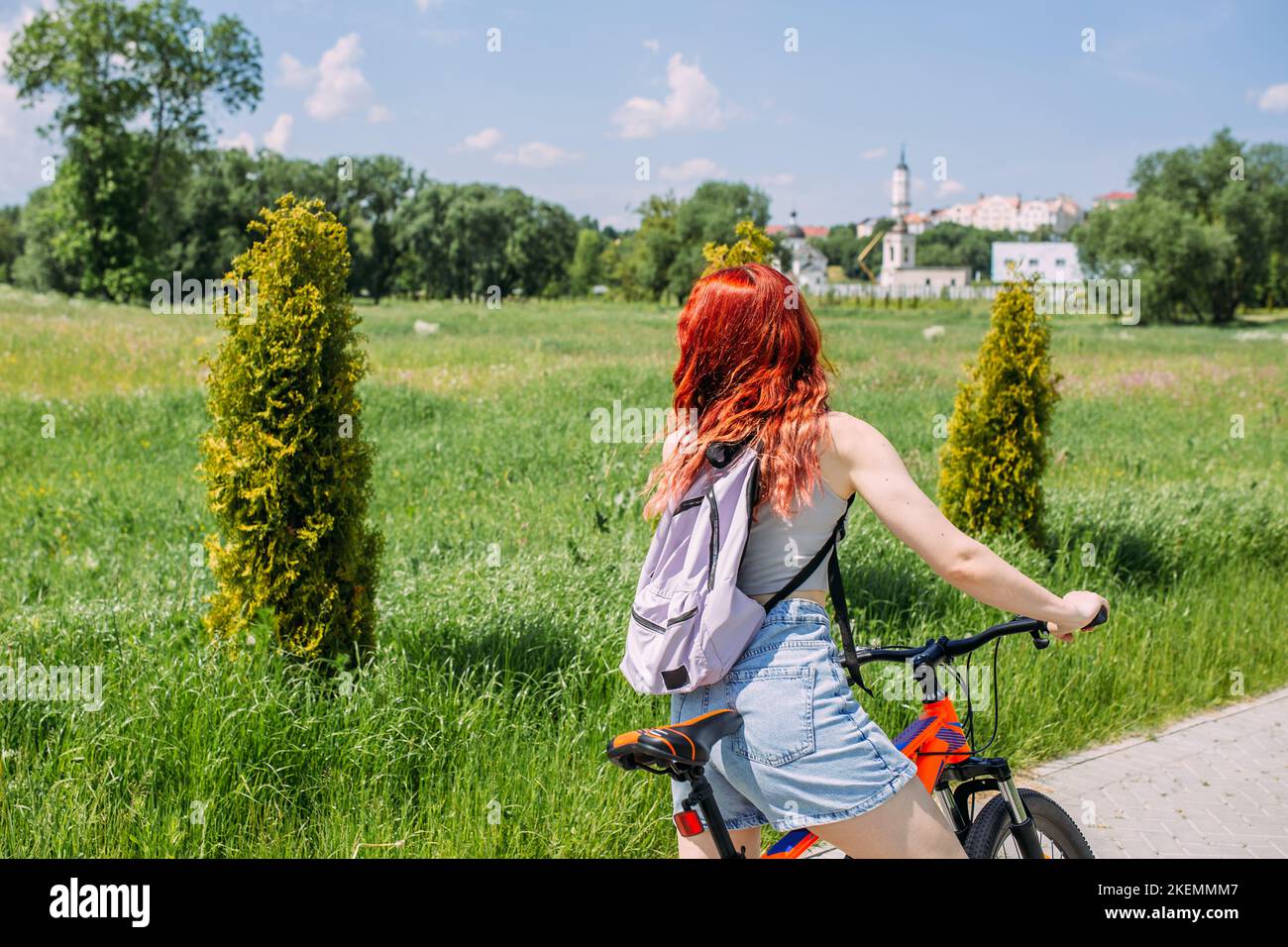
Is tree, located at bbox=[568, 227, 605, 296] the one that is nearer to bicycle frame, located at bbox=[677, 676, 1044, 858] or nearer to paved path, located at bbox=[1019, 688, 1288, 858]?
paved path, located at bbox=[1019, 688, 1288, 858]

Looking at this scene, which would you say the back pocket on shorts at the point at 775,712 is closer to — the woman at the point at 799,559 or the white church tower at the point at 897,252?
the woman at the point at 799,559

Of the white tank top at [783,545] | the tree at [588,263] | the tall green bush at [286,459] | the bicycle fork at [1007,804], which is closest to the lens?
the white tank top at [783,545]

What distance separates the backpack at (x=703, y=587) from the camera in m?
2.30

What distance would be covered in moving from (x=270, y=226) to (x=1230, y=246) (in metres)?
78.8

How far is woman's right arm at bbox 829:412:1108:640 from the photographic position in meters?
2.28

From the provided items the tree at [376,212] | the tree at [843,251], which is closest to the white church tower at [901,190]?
the tree at [843,251]

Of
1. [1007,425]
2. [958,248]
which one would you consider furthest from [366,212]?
[958,248]

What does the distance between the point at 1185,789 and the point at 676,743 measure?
4.03 m

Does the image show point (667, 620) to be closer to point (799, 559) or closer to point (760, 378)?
point (799, 559)

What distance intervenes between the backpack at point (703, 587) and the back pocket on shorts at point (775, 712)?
0.23ft

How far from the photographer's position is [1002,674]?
5.77 m

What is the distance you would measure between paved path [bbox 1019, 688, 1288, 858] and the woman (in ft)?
8.63
